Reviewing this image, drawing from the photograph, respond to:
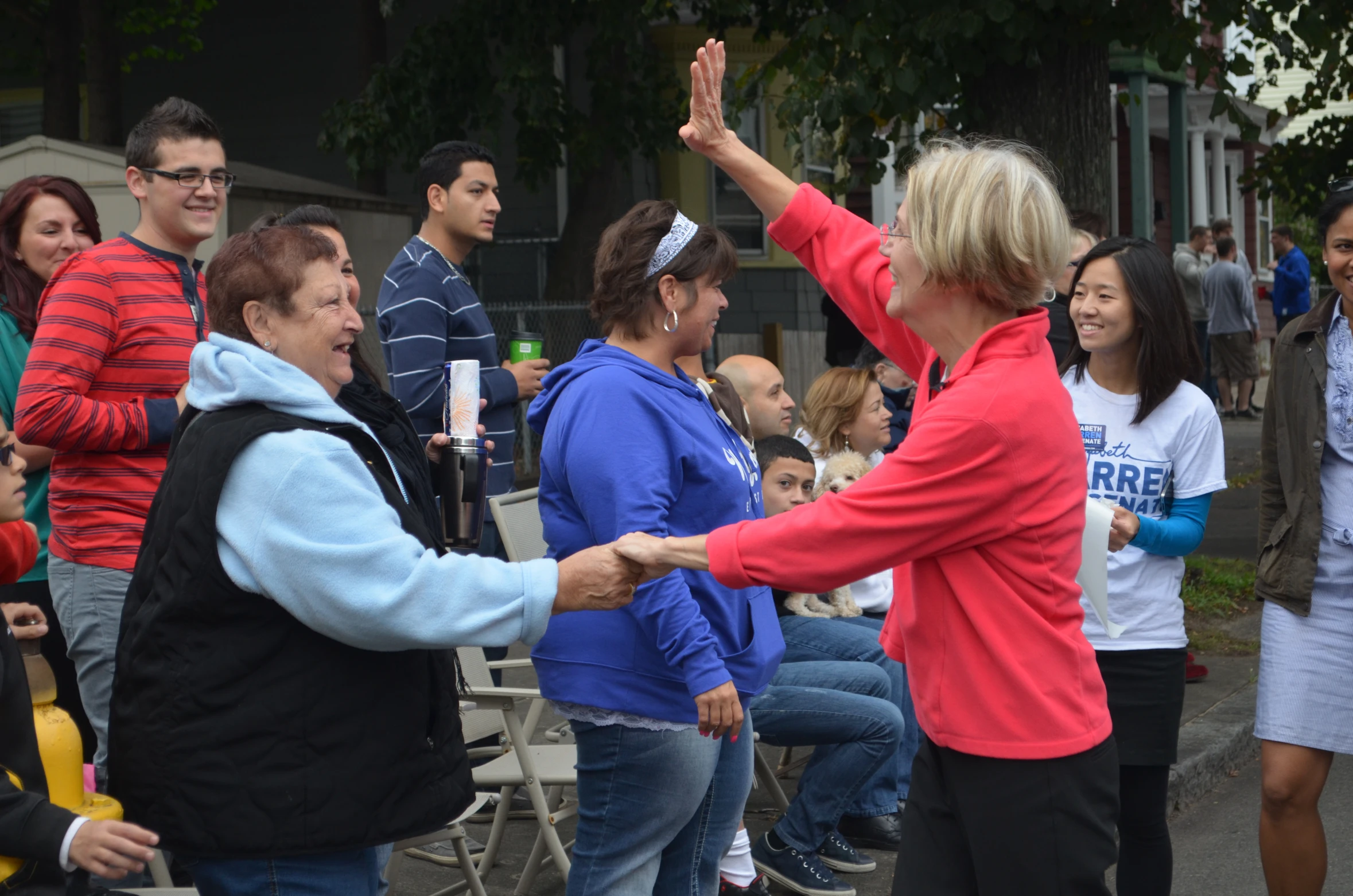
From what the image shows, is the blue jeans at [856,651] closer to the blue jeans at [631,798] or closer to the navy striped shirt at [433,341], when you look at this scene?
the navy striped shirt at [433,341]

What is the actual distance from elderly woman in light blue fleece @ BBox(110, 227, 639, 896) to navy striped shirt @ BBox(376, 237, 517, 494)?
244 cm

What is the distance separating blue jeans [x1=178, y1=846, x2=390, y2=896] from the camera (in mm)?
2449

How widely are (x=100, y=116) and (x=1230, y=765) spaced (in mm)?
13382

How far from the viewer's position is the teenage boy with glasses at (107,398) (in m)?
3.69

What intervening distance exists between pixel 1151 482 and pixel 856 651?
1411mm

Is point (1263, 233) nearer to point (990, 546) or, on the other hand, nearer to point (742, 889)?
point (742, 889)

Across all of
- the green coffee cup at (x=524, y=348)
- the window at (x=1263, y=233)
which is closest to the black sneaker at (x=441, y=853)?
the green coffee cup at (x=524, y=348)

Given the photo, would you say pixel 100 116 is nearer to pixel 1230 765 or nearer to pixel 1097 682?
pixel 1230 765

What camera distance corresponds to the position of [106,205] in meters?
10.3

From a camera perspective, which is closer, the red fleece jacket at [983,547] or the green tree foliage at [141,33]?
the red fleece jacket at [983,547]

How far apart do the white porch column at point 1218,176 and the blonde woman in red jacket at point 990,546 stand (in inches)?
1045

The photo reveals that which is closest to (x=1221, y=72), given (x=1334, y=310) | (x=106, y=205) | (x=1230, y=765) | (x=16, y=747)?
(x=1230, y=765)

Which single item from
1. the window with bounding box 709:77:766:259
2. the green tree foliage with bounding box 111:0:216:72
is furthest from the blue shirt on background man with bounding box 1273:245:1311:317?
the green tree foliage with bounding box 111:0:216:72

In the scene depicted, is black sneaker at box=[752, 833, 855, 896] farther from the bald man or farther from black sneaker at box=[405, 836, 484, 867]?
the bald man
